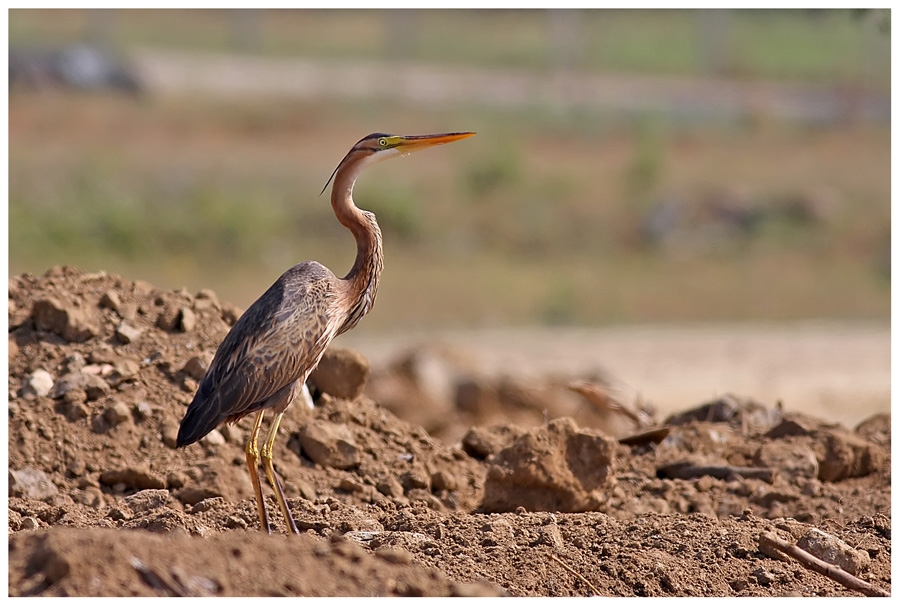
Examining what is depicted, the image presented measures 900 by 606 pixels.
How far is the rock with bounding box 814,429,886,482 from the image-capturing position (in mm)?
7445

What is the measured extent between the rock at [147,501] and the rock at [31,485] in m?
0.44

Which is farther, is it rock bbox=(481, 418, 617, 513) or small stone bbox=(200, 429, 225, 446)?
small stone bbox=(200, 429, 225, 446)

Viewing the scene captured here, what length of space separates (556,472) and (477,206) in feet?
52.5

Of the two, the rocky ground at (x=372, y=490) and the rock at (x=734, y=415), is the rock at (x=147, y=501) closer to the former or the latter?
the rocky ground at (x=372, y=490)

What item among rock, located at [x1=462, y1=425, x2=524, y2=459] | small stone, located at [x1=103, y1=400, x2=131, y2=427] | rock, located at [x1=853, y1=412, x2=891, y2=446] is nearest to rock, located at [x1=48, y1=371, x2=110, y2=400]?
small stone, located at [x1=103, y1=400, x2=131, y2=427]

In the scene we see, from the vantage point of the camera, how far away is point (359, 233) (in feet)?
18.9

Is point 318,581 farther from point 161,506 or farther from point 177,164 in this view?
point 177,164

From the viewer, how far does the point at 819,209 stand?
841 inches

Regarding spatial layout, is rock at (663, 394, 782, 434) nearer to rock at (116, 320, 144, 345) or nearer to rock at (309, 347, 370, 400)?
rock at (309, 347, 370, 400)

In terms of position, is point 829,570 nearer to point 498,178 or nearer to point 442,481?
point 442,481

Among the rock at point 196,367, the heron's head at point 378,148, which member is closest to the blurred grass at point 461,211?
the rock at point 196,367

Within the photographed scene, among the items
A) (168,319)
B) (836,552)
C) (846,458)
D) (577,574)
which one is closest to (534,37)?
(846,458)

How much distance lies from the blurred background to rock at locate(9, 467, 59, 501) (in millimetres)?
6595

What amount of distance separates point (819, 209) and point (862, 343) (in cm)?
A: 654
